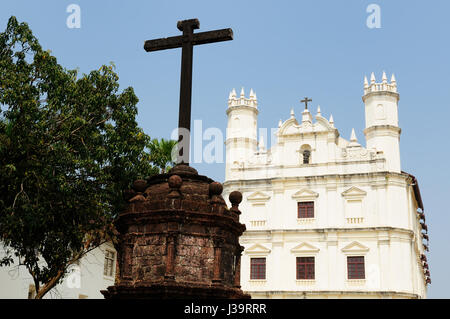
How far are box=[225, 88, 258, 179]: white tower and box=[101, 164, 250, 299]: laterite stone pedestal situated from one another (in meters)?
26.2

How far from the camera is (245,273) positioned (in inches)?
1318

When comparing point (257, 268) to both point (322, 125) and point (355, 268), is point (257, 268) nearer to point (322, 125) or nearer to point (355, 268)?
point (355, 268)

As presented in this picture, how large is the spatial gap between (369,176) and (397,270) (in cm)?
598

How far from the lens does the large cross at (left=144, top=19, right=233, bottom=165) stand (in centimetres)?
1063

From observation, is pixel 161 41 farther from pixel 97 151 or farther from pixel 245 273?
pixel 245 273

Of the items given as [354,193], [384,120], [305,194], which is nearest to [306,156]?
[305,194]

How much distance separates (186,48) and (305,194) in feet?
78.9

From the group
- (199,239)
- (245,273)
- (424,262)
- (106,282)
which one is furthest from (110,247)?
(424,262)

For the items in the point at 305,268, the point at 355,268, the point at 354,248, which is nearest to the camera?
the point at 355,268

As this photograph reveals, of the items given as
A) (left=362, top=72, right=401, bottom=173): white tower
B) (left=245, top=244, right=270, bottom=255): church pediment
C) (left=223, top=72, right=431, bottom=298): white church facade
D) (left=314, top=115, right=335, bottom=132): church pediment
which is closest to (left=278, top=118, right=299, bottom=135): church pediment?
(left=223, top=72, right=431, bottom=298): white church facade

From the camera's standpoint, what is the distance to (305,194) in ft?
111

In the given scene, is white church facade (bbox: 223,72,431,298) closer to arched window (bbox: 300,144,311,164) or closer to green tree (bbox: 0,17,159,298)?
arched window (bbox: 300,144,311,164)

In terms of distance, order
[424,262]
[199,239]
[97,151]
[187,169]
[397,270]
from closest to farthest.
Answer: [199,239]
[187,169]
[97,151]
[397,270]
[424,262]

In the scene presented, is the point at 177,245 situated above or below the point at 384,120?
below
